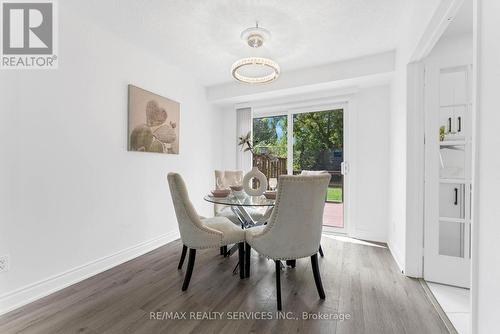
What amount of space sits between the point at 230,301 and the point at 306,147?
282 cm

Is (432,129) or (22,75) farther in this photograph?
(432,129)

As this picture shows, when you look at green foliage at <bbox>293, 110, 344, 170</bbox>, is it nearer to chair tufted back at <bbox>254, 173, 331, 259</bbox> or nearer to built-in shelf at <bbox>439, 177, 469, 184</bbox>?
built-in shelf at <bbox>439, 177, 469, 184</bbox>

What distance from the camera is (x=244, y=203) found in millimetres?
2281

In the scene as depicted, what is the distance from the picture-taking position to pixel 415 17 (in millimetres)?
2053

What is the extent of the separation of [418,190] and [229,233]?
179 cm

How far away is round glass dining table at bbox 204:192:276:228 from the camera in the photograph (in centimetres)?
228

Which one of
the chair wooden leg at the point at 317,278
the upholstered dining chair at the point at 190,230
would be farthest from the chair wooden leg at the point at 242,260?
the chair wooden leg at the point at 317,278

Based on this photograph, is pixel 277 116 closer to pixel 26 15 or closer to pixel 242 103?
pixel 242 103

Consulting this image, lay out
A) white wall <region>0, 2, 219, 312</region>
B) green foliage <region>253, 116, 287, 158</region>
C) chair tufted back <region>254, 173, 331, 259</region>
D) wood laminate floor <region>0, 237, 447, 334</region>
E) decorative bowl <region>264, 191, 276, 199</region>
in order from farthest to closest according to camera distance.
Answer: green foliage <region>253, 116, 287, 158</region> → decorative bowl <region>264, 191, 276, 199</region> → white wall <region>0, 2, 219, 312</region> → chair tufted back <region>254, 173, 331, 259</region> → wood laminate floor <region>0, 237, 447, 334</region>

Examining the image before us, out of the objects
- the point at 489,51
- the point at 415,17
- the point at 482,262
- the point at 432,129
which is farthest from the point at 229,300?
the point at 415,17

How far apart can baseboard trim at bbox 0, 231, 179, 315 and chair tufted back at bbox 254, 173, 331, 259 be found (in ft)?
5.66

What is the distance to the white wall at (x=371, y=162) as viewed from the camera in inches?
133

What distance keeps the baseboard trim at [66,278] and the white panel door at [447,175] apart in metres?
3.08

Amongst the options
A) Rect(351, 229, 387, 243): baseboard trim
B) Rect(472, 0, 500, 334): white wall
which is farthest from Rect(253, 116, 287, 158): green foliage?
Rect(472, 0, 500, 334): white wall
